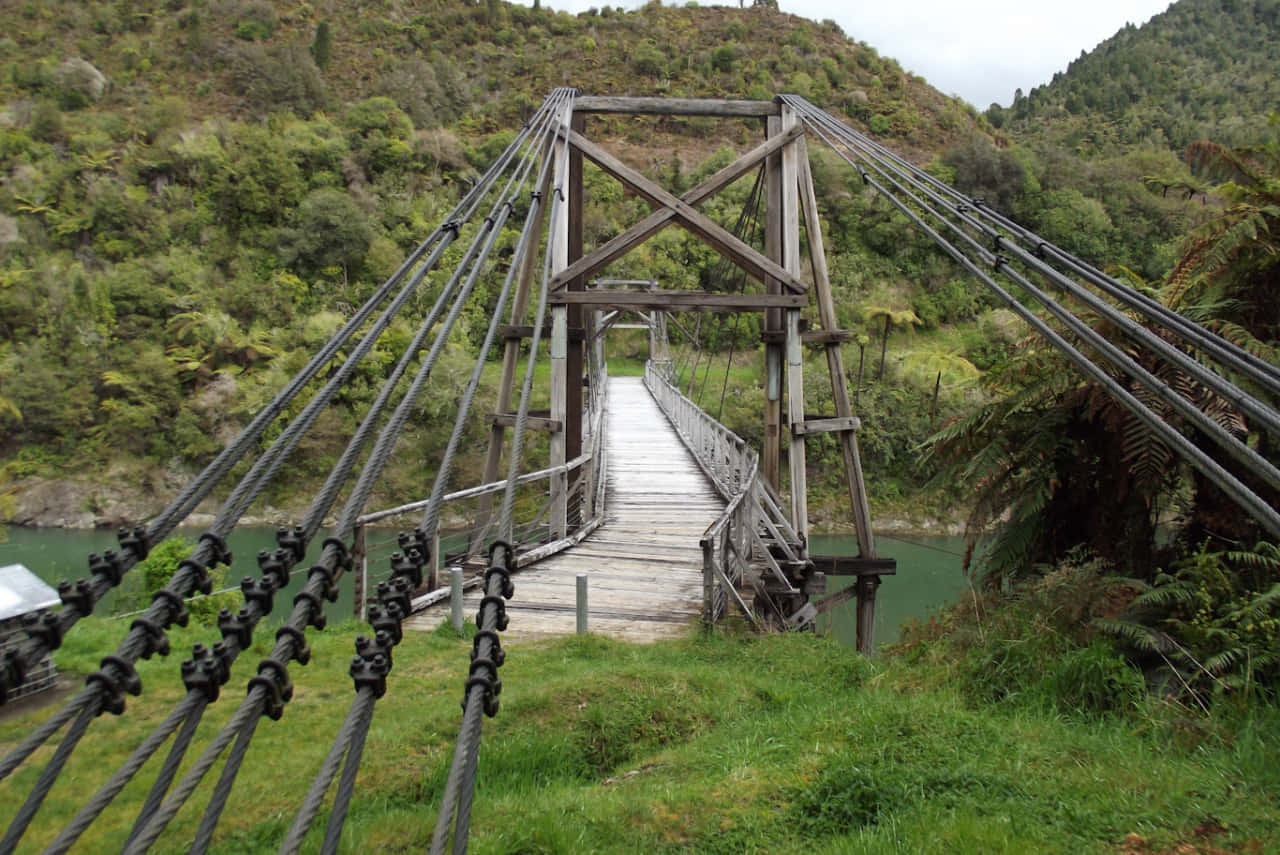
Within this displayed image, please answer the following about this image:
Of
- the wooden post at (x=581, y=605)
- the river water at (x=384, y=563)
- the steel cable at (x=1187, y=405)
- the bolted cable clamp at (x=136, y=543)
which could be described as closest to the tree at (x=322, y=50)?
the river water at (x=384, y=563)

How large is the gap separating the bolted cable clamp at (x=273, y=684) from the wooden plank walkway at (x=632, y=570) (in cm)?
306

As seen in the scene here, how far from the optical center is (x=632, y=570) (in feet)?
19.5

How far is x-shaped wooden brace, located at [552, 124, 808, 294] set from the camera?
269 inches

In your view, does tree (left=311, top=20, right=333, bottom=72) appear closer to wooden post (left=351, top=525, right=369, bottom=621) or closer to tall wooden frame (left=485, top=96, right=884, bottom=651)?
tall wooden frame (left=485, top=96, right=884, bottom=651)

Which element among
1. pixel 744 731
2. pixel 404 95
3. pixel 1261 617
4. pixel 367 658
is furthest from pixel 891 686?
Answer: pixel 404 95

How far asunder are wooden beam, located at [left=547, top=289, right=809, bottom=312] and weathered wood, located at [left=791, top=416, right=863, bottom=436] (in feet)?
4.03

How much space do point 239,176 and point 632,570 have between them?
111 feet

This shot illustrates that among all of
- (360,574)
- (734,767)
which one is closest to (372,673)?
(734,767)

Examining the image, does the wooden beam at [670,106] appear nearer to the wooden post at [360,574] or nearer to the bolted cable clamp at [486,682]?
the wooden post at [360,574]

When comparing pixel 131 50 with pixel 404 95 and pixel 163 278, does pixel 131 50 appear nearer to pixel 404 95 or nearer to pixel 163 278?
pixel 404 95

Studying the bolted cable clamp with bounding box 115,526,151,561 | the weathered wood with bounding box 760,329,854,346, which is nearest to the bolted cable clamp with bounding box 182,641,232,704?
the bolted cable clamp with bounding box 115,526,151,561

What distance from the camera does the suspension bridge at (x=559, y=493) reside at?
1399mm

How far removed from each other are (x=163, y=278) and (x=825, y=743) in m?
33.5

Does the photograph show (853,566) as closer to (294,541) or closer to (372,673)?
(294,541)
